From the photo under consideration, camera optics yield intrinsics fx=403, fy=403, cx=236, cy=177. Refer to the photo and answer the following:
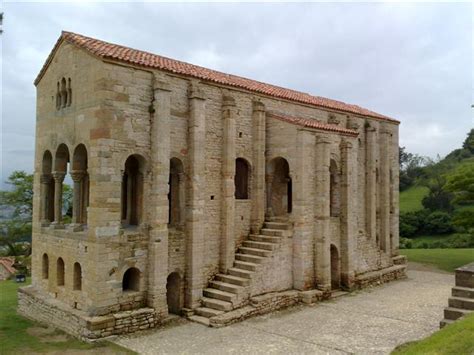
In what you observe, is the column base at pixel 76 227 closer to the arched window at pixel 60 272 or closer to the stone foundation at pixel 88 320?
the arched window at pixel 60 272

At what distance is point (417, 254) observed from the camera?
3100 cm

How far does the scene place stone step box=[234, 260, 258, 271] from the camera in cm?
1575

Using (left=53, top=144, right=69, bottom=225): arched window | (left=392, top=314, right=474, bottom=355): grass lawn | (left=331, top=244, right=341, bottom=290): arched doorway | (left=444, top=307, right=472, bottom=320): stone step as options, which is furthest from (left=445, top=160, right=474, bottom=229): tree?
(left=53, top=144, right=69, bottom=225): arched window

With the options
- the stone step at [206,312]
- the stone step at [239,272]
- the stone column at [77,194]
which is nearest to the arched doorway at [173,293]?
the stone step at [206,312]

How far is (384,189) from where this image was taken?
24.3 metres

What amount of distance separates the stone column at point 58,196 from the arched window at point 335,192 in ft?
40.3

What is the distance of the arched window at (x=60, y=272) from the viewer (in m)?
15.1

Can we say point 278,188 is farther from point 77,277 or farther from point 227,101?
point 77,277

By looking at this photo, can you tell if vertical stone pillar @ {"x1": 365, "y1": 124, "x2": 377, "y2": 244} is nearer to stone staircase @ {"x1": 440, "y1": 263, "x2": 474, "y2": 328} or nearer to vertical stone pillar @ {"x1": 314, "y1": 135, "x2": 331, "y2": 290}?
vertical stone pillar @ {"x1": 314, "y1": 135, "x2": 331, "y2": 290}

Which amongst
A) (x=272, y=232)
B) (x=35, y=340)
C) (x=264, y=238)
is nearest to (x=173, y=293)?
(x=264, y=238)

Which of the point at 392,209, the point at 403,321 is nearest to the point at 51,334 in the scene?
the point at 403,321

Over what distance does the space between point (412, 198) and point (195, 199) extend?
192 feet

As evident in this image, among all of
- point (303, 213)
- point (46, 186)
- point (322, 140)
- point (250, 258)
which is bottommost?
point (250, 258)

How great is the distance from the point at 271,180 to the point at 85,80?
9152 millimetres
